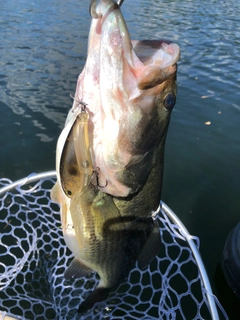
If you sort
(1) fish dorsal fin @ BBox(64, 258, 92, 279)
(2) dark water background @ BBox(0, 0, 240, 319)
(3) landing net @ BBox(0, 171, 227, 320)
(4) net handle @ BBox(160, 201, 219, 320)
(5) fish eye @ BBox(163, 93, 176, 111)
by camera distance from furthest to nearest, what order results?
(2) dark water background @ BBox(0, 0, 240, 319) → (3) landing net @ BBox(0, 171, 227, 320) → (1) fish dorsal fin @ BBox(64, 258, 92, 279) → (4) net handle @ BBox(160, 201, 219, 320) → (5) fish eye @ BBox(163, 93, 176, 111)

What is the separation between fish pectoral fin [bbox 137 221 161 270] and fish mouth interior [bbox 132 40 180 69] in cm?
124

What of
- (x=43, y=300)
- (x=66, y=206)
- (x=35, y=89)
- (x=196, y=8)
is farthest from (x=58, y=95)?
(x=196, y=8)

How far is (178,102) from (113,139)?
289 inches

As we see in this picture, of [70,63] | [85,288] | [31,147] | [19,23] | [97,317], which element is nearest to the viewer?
[97,317]

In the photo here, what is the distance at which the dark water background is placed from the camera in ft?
18.1

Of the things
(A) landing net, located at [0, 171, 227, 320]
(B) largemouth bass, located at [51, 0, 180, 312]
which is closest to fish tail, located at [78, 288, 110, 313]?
(B) largemouth bass, located at [51, 0, 180, 312]

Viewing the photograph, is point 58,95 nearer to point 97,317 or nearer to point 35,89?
point 35,89

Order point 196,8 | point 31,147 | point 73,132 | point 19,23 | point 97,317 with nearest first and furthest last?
point 73,132, point 97,317, point 31,147, point 19,23, point 196,8

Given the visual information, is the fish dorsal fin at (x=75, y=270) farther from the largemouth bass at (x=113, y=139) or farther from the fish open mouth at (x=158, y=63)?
the fish open mouth at (x=158, y=63)

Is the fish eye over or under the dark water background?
over

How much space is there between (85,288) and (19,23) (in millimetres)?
13974

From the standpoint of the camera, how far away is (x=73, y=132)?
1690 mm

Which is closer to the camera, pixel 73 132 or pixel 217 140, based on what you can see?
pixel 73 132

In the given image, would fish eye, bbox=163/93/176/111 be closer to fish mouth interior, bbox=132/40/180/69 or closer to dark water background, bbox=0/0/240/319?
fish mouth interior, bbox=132/40/180/69
